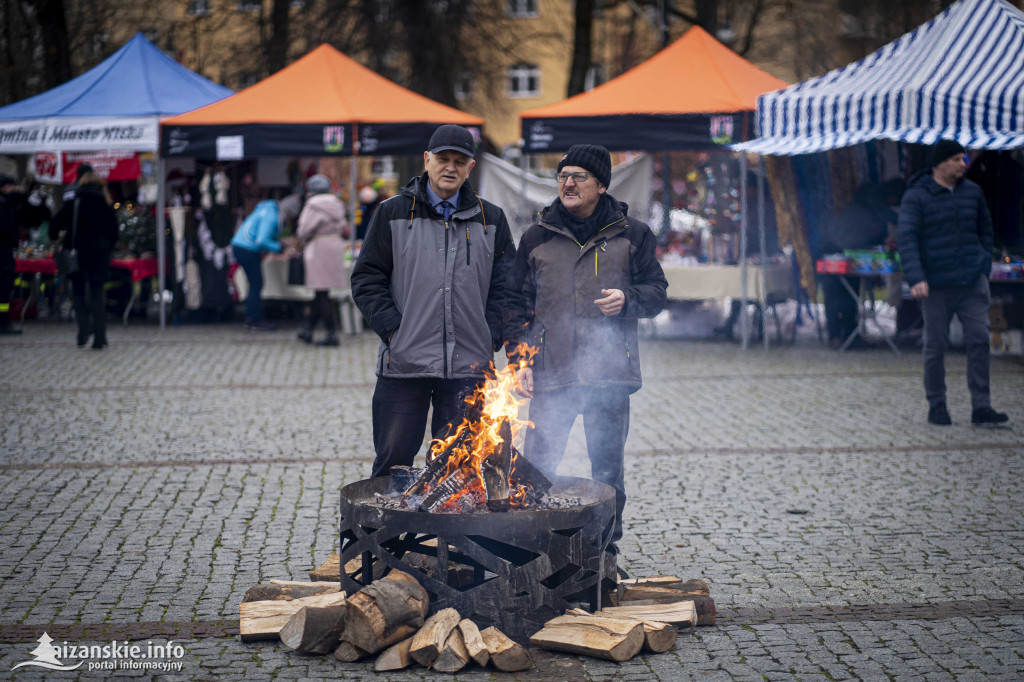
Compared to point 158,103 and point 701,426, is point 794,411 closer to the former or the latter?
point 701,426

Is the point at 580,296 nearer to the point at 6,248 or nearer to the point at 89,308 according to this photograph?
the point at 89,308

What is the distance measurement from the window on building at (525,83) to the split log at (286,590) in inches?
2030

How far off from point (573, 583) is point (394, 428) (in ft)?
3.78

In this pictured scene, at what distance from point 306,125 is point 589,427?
1045 cm

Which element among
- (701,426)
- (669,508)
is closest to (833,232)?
(701,426)

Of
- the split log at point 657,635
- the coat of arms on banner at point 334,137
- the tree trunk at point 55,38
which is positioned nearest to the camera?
the split log at point 657,635

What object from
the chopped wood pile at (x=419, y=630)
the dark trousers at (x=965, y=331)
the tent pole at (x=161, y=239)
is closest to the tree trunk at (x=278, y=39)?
the tent pole at (x=161, y=239)

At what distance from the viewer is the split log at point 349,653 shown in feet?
14.1

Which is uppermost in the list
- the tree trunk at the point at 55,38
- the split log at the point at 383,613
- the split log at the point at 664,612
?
the tree trunk at the point at 55,38

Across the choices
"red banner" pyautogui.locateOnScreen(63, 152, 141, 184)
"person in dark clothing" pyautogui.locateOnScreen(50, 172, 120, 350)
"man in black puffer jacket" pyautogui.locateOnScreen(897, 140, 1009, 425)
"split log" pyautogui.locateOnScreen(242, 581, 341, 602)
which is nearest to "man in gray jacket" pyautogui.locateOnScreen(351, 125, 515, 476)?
"split log" pyautogui.locateOnScreen(242, 581, 341, 602)

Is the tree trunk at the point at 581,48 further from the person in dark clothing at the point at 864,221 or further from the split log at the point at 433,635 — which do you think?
the split log at the point at 433,635

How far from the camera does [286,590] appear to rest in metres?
4.81

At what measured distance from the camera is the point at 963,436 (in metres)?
8.69

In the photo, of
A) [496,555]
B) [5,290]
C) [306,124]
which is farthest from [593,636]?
[5,290]
